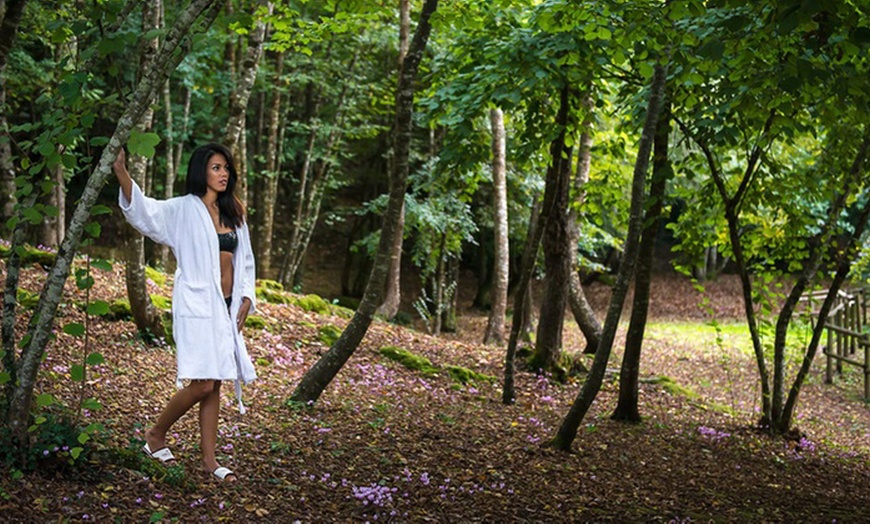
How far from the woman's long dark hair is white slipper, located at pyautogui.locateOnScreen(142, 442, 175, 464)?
4.49ft

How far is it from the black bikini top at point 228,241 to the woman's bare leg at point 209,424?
791 millimetres

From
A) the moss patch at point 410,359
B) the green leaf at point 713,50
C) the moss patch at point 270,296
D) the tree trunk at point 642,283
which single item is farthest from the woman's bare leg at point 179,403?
the moss patch at point 270,296

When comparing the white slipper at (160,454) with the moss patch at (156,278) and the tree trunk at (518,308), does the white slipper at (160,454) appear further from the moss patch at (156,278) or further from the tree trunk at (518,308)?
the moss patch at (156,278)

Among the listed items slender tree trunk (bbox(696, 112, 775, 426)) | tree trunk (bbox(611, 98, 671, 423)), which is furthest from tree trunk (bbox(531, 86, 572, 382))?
slender tree trunk (bbox(696, 112, 775, 426))

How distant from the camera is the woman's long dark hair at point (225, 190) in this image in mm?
4566

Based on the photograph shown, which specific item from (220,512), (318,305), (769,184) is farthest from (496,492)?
(318,305)

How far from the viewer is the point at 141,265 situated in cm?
711

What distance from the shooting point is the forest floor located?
4355mm

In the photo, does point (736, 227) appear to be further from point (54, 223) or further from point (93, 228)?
point (54, 223)

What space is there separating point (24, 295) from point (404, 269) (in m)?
19.4

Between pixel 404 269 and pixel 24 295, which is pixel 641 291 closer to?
pixel 24 295

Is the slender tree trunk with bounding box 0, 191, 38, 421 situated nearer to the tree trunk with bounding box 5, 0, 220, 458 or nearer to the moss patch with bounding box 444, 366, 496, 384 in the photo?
the tree trunk with bounding box 5, 0, 220, 458

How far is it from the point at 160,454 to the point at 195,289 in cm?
101

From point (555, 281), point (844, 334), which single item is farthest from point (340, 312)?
point (844, 334)
